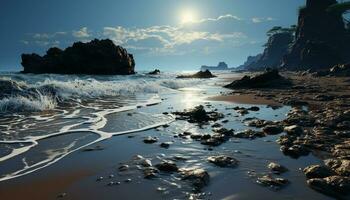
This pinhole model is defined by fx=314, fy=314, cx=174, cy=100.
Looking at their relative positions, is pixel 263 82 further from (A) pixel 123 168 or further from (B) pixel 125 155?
(A) pixel 123 168

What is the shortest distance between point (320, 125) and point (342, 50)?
306ft

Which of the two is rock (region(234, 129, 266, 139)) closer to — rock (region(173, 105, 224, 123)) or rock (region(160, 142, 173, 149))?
rock (region(160, 142, 173, 149))

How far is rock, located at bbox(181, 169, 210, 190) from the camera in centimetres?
529

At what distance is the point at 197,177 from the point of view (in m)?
5.50

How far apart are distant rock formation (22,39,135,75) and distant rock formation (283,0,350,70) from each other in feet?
163

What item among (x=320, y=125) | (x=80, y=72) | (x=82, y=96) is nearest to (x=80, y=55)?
(x=80, y=72)

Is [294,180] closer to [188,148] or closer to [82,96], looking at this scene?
[188,148]

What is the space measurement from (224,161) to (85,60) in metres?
58.2

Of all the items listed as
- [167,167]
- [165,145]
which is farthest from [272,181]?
[165,145]

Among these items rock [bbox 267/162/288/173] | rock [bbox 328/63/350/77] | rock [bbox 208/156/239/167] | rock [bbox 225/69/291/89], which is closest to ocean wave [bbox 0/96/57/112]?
rock [bbox 208/156/239/167]

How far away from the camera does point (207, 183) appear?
5.38 metres

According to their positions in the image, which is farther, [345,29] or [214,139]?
[345,29]

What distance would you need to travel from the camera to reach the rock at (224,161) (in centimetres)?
631

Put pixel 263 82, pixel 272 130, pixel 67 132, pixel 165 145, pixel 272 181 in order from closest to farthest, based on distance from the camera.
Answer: pixel 272 181 → pixel 165 145 → pixel 272 130 → pixel 67 132 → pixel 263 82
